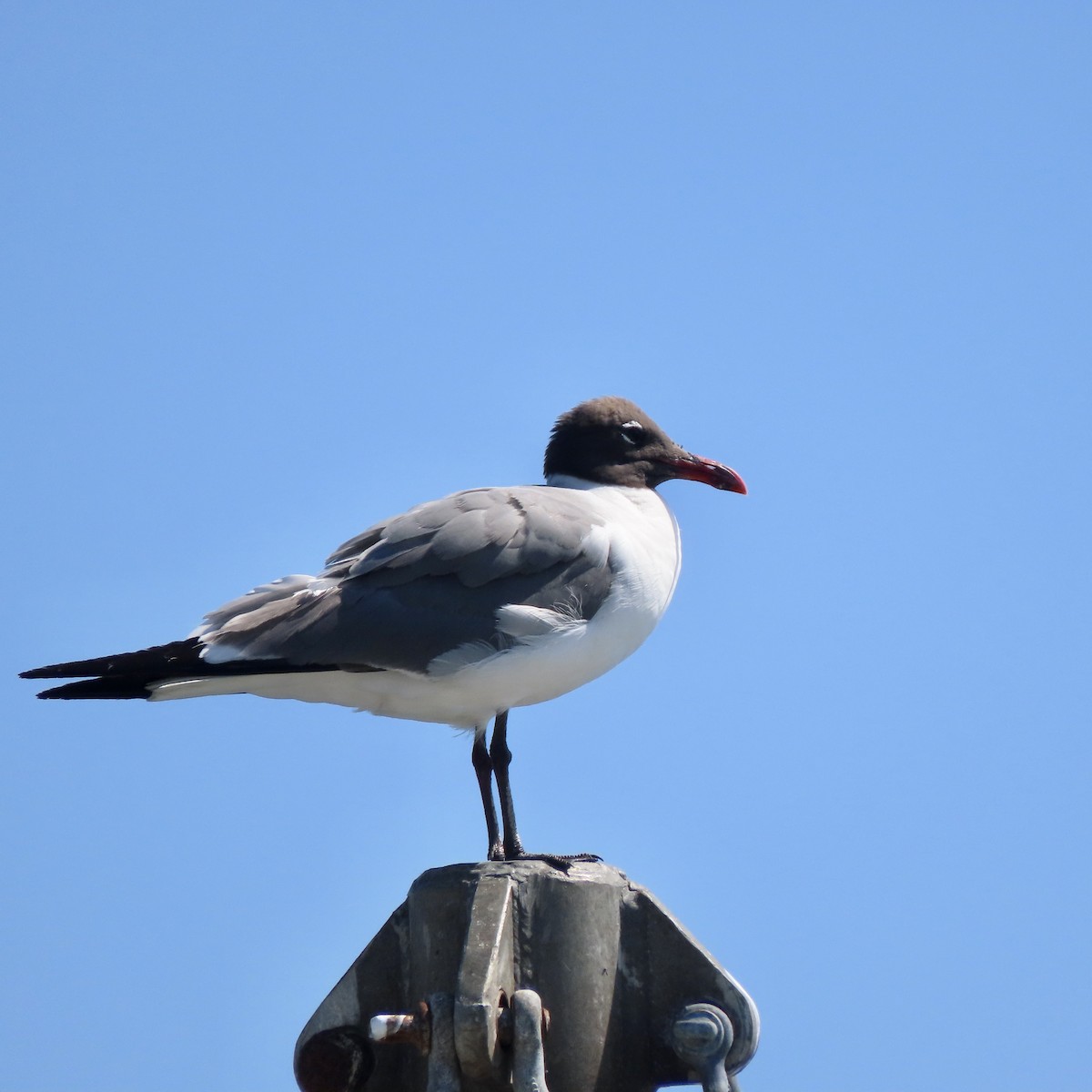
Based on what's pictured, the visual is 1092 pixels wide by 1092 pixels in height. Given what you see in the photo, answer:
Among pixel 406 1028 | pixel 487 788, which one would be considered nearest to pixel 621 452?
pixel 487 788

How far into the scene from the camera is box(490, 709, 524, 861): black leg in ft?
19.8

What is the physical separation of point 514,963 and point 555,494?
2.56 meters

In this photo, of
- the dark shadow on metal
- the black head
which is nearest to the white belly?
the black head

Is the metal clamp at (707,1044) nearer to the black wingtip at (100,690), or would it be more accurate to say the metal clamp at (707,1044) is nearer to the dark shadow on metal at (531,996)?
the dark shadow on metal at (531,996)

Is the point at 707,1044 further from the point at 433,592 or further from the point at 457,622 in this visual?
the point at 433,592

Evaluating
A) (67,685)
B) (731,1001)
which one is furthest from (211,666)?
(731,1001)

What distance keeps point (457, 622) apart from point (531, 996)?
6.71 ft

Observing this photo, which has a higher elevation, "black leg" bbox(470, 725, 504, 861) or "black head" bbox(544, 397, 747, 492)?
"black head" bbox(544, 397, 747, 492)

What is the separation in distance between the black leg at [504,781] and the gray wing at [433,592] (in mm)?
436

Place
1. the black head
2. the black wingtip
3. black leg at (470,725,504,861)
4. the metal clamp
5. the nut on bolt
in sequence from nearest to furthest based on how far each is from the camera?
the nut on bolt < the metal clamp < the black wingtip < black leg at (470,725,504,861) < the black head

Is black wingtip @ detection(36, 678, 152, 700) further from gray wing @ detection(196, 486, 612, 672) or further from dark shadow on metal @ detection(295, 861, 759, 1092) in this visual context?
dark shadow on metal @ detection(295, 861, 759, 1092)

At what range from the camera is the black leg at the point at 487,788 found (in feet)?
19.4

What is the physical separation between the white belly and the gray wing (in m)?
0.08

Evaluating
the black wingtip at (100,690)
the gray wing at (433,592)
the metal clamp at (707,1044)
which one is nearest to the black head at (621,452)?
the gray wing at (433,592)
